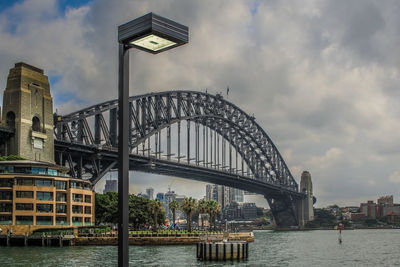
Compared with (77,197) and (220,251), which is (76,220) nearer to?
(77,197)

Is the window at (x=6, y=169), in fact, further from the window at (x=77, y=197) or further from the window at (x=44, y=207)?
the window at (x=77, y=197)

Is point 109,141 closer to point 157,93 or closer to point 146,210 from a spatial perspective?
point 146,210

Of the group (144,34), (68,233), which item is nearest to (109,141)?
(68,233)

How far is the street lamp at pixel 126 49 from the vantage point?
10.1 metres

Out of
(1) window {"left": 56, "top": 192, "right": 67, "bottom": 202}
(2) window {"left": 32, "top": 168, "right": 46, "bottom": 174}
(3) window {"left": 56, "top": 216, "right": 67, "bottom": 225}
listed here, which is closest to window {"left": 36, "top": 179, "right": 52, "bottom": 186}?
(2) window {"left": 32, "top": 168, "right": 46, "bottom": 174}

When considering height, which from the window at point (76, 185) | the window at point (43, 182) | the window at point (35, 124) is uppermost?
the window at point (35, 124)

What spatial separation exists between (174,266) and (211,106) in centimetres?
11943

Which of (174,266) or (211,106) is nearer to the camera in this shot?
(174,266)

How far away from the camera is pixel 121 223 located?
10070 millimetres

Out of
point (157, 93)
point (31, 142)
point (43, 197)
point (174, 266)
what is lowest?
point (174, 266)

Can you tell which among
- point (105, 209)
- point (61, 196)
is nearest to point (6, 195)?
point (61, 196)

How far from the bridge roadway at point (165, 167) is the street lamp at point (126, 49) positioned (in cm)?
10196

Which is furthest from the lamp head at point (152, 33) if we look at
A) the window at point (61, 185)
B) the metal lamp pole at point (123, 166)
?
the window at point (61, 185)

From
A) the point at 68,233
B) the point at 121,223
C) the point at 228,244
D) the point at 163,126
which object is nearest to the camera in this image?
the point at 121,223
